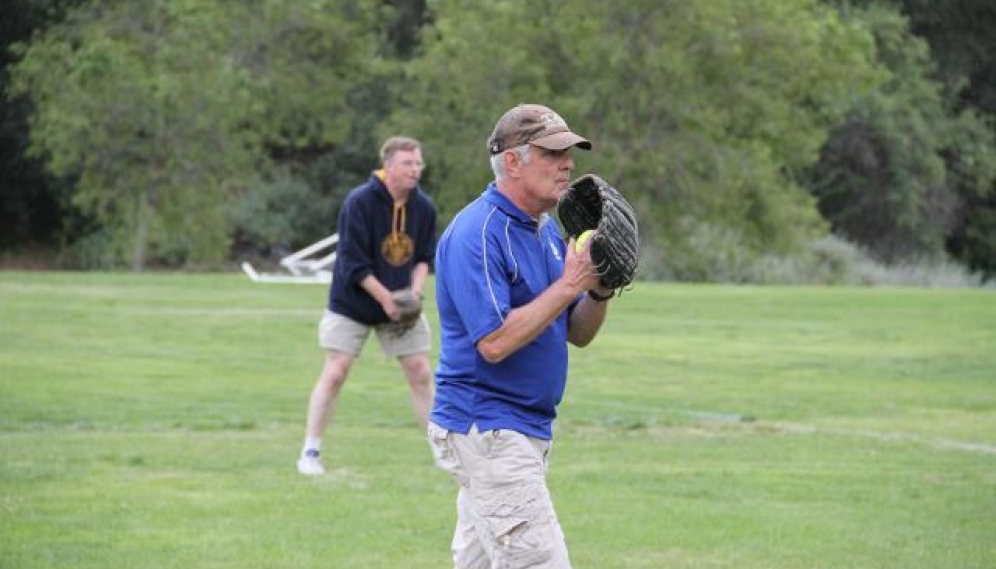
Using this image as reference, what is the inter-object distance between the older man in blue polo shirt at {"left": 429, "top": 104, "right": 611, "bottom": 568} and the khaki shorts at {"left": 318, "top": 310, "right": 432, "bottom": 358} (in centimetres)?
553

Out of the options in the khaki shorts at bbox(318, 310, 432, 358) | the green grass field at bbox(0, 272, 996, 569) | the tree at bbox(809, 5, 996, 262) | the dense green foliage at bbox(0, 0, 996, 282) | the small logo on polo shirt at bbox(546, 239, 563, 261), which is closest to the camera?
the small logo on polo shirt at bbox(546, 239, 563, 261)

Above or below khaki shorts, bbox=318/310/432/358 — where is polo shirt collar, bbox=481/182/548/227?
above

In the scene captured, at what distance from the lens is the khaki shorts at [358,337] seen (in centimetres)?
1115

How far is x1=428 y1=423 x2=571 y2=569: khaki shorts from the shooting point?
5.35 meters

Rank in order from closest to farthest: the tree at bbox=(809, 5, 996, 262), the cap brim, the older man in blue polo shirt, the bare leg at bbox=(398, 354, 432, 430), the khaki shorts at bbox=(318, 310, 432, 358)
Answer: the older man in blue polo shirt, the cap brim, the khaki shorts at bbox=(318, 310, 432, 358), the bare leg at bbox=(398, 354, 432, 430), the tree at bbox=(809, 5, 996, 262)

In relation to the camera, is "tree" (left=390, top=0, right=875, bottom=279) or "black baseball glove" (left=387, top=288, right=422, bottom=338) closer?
"black baseball glove" (left=387, top=288, right=422, bottom=338)

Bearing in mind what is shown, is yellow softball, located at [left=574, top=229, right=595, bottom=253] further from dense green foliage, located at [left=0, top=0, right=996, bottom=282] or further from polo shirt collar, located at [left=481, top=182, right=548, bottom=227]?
dense green foliage, located at [left=0, top=0, right=996, bottom=282]

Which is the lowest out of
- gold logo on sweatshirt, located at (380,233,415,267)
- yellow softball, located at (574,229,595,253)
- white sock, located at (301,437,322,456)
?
white sock, located at (301,437,322,456)

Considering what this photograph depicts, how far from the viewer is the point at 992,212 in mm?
57969

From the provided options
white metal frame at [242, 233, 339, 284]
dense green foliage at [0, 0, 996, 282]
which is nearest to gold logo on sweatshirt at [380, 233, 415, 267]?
white metal frame at [242, 233, 339, 284]

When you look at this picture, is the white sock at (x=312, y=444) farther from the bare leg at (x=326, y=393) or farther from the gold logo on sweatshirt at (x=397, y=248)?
the gold logo on sweatshirt at (x=397, y=248)

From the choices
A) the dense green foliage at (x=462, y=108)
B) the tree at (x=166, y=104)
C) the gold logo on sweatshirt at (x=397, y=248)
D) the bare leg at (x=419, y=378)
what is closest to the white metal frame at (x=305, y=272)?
the tree at (x=166, y=104)

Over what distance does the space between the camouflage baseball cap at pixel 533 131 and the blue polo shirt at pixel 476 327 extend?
17 cm

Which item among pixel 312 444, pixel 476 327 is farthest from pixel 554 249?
pixel 312 444
